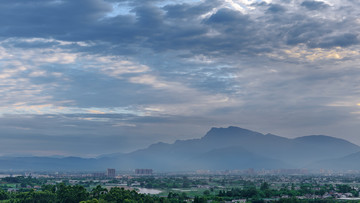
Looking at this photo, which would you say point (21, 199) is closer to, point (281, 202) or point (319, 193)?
point (281, 202)

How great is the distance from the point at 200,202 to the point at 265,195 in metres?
28.2

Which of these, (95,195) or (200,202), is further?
(200,202)

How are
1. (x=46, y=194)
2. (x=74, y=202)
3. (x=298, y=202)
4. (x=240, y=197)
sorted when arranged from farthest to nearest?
(x=240, y=197) → (x=298, y=202) → (x=46, y=194) → (x=74, y=202)

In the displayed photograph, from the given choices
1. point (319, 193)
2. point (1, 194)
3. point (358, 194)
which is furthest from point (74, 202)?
point (358, 194)

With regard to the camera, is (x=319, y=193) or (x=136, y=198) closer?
(x=136, y=198)

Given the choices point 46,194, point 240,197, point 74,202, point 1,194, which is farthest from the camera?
point 240,197

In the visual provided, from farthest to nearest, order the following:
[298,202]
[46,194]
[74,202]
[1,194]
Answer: [298,202] < [1,194] < [46,194] < [74,202]

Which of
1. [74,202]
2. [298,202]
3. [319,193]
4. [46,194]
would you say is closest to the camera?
[74,202]

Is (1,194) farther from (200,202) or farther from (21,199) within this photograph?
(200,202)

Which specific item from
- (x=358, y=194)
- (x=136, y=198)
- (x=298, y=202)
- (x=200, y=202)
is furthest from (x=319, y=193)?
(x=136, y=198)

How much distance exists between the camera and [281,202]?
75062mm

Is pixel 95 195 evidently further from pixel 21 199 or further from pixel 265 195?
pixel 265 195

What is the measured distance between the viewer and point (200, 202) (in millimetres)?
69312

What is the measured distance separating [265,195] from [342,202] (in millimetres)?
18922
